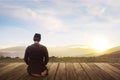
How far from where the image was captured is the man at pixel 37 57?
26.9ft

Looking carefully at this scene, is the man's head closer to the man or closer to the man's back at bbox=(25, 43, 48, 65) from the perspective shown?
the man

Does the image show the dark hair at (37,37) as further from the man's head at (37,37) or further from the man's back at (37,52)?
the man's back at (37,52)

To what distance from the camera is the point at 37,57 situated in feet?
27.3

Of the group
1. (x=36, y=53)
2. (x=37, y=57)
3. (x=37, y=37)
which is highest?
(x=37, y=37)

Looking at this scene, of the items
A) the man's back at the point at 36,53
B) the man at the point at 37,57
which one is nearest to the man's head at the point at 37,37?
the man at the point at 37,57

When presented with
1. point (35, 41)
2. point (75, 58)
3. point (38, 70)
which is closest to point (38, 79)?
point (38, 70)

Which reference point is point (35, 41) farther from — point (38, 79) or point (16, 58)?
point (16, 58)

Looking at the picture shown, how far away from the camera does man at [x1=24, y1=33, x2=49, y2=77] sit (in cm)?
820

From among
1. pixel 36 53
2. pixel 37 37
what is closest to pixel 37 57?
pixel 36 53

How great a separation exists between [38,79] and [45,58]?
767 mm

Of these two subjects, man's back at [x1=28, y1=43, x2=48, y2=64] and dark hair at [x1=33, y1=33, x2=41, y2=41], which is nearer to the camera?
dark hair at [x1=33, y1=33, x2=41, y2=41]

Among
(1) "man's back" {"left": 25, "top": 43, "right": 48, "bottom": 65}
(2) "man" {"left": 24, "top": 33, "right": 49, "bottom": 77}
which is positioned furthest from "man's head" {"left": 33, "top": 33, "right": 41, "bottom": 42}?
(1) "man's back" {"left": 25, "top": 43, "right": 48, "bottom": 65}

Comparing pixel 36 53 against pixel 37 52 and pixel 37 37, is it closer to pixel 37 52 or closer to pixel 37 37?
pixel 37 52

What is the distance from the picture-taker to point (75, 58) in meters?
14.9
